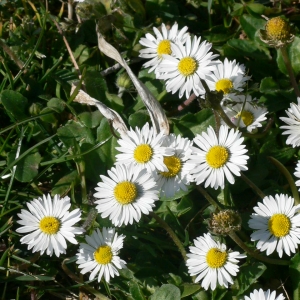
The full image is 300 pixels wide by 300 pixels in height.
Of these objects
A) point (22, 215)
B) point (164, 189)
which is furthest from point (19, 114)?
point (164, 189)

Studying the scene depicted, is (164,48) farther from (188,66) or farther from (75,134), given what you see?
(75,134)

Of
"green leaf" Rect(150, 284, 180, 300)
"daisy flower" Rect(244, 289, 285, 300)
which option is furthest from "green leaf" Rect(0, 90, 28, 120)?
"daisy flower" Rect(244, 289, 285, 300)

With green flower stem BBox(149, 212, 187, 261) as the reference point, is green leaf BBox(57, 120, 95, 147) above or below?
above

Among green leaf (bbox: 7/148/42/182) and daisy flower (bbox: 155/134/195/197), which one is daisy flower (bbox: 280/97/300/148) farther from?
green leaf (bbox: 7/148/42/182)

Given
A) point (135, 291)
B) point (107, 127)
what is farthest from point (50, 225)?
point (107, 127)

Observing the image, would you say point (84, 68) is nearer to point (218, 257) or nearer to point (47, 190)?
point (47, 190)

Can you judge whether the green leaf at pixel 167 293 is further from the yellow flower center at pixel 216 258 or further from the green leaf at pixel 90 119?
the green leaf at pixel 90 119
